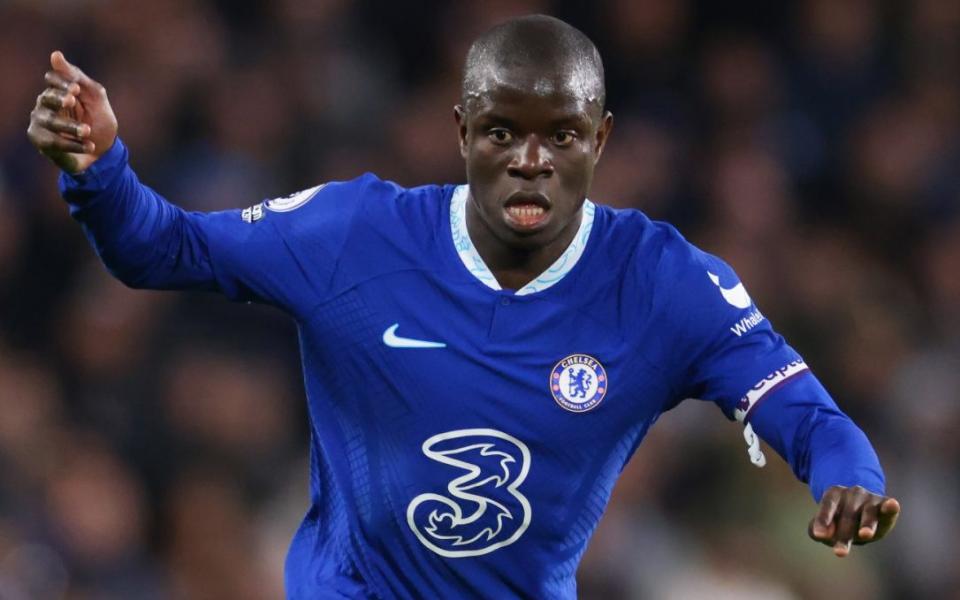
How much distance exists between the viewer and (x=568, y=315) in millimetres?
4445

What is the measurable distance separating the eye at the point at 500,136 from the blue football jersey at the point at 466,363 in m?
0.31

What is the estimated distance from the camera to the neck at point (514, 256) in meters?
4.47

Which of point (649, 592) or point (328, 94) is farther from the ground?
point (328, 94)

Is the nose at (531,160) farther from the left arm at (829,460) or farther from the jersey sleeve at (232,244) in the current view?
the left arm at (829,460)

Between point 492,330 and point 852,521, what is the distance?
1.04m

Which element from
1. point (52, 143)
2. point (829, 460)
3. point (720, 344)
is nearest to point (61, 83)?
point (52, 143)

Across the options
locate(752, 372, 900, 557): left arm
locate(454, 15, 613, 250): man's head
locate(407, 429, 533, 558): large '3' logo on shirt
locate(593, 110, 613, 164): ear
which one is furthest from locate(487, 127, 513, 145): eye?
locate(752, 372, 900, 557): left arm

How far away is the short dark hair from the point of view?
4.28m

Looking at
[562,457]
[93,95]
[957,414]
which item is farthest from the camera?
[957,414]

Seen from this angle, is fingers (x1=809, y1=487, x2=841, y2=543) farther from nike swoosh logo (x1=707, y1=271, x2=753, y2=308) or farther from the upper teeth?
the upper teeth

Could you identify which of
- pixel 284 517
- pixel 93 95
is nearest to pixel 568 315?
pixel 93 95

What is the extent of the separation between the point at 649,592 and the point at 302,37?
10.9 ft

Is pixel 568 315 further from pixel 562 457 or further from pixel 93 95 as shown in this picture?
pixel 93 95

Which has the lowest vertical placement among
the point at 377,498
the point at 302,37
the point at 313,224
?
the point at 377,498
